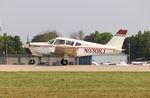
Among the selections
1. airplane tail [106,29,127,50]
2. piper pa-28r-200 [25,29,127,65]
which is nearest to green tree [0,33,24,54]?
airplane tail [106,29,127,50]

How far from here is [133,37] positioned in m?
140

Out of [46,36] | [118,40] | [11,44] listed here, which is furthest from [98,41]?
[118,40]

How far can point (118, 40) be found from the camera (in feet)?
166

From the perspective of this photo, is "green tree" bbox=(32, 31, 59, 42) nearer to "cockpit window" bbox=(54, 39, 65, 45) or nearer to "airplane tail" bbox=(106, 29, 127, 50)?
"airplane tail" bbox=(106, 29, 127, 50)

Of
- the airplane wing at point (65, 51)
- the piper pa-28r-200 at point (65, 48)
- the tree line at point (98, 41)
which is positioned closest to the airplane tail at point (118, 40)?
the piper pa-28r-200 at point (65, 48)

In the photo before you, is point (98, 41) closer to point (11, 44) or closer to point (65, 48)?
point (11, 44)

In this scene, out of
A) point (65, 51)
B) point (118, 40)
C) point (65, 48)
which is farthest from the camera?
point (118, 40)

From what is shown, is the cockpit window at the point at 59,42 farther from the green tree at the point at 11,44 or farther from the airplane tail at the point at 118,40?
the green tree at the point at 11,44

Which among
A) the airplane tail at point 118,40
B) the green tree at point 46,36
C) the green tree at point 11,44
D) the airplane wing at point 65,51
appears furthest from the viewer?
the green tree at point 46,36

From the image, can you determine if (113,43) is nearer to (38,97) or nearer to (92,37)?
(38,97)

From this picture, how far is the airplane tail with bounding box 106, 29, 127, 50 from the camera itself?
50.0m

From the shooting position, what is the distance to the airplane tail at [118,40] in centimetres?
4997

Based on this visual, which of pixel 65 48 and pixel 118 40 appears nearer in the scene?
pixel 65 48

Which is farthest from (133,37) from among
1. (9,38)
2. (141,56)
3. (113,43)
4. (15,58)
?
(113,43)
